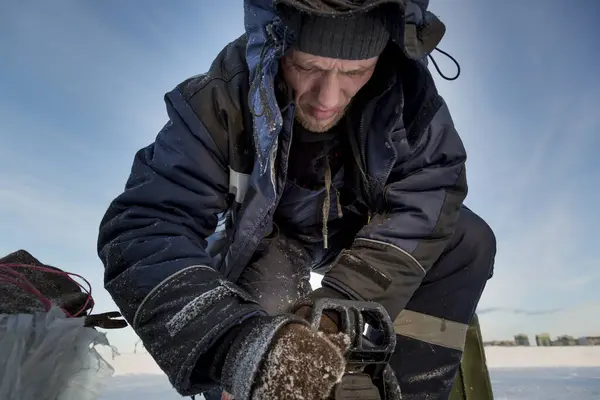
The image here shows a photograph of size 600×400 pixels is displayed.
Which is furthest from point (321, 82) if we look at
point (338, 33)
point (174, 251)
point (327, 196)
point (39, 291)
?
point (39, 291)

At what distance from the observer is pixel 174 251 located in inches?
42.1

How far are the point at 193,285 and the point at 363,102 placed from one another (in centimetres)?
68

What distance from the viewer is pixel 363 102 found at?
4.44ft

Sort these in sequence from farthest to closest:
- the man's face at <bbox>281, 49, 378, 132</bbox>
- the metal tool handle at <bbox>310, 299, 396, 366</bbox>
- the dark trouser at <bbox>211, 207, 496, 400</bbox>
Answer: the dark trouser at <bbox>211, 207, 496, 400</bbox> → the man's face at <bbox>281, 49, 378, 132</bbox> → the metal tool handle at <bbox>310, 299, 396, 366</bbox>

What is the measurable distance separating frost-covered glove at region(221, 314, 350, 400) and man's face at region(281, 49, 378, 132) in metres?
0.64

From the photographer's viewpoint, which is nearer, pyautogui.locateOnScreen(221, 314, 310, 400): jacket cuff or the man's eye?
pyautogui.locateOnScreen(221, 314, 310, 400): jacket cuff

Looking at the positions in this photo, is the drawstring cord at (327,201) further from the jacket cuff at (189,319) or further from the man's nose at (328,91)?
the jacket cuff at (189,319)

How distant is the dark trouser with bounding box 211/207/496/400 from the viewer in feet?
4.55

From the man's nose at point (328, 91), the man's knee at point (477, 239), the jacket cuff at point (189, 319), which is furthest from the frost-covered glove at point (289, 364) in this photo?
the man's knee at point (477, 239)

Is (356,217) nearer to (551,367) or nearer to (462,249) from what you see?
(462,249)

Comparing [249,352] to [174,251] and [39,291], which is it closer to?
[174,251]

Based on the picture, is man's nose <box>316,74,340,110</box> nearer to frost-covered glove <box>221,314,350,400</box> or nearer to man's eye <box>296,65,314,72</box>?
man's eye <box>296,65,314,72</box>

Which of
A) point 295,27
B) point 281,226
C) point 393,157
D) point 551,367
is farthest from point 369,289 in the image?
point 551,367

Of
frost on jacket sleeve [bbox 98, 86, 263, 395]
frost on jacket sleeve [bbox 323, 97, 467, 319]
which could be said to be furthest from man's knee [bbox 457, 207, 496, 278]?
frost on jacket sleeve [bbox 98, 86, 263, 395]
